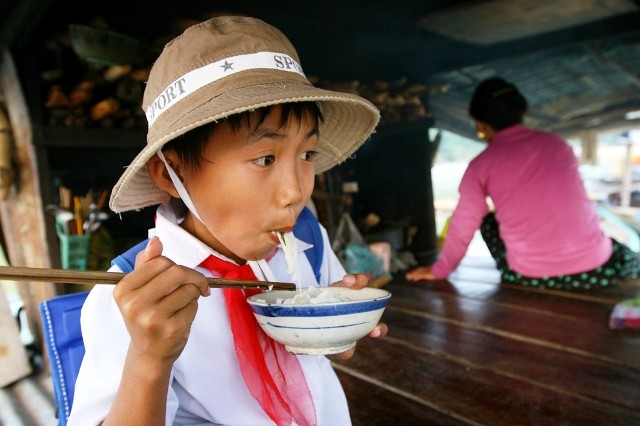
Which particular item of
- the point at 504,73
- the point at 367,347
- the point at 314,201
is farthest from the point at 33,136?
the point at 504,73

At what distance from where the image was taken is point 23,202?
2.71 m

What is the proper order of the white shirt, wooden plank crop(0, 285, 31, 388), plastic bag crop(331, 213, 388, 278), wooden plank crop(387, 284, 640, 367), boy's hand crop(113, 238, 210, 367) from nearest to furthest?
1. boy's hand crop(113, 238, 210, 367)
2. the white shirt
3. wooden plank crop(387, 284, 640, 367)
4. wooden plank crop(0, 285, 31, 388)
5. plastic bag crop(331, 213, 388, 278)

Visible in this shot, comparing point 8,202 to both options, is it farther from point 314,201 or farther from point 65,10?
point 314,201

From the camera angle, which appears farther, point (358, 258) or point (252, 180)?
point (358, 258)

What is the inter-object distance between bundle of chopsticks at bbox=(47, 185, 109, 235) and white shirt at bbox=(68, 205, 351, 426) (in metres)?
1.81

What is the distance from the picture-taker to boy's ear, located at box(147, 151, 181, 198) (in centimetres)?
107

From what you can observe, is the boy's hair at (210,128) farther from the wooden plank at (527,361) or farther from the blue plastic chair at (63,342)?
the wooden plank at (527,361)

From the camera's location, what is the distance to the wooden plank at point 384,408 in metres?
1.65

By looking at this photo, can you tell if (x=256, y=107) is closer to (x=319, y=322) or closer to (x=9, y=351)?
(x=319, y=322)

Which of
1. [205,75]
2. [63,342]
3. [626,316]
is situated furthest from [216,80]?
[626,316]

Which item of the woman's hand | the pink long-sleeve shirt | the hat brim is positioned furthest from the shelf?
the pink long-sleeve shirt

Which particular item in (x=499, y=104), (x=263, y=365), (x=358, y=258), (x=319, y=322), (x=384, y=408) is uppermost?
(x=499, y=104)

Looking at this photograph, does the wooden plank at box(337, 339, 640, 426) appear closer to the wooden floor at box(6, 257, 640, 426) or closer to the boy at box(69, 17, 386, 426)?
the wooden floor at box(6, 257, 640, 426)

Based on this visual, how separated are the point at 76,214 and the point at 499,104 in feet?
9.62
